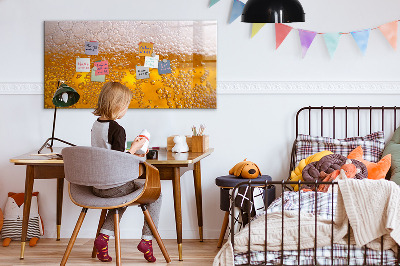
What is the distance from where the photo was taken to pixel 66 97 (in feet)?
13.6

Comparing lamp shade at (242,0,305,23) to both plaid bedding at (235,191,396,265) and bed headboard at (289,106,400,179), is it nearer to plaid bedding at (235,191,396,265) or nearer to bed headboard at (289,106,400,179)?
plaid bedding at (235,191,396,265)

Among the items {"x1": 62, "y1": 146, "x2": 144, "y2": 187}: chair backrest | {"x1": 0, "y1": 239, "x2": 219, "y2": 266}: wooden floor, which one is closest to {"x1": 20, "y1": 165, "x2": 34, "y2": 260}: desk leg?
{"x1": 0, "y1": 239, "x2": 219, "y2": 266}: wooden floor

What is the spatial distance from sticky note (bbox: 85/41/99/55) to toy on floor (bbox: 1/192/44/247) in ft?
3.75

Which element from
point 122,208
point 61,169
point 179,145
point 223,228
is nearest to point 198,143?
point 179,145

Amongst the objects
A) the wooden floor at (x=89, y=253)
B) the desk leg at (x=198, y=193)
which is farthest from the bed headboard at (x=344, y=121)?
the wooden floor at (x=89, y=253)

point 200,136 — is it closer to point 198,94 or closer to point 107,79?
point 198,94

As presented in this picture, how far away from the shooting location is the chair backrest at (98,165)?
125 inches

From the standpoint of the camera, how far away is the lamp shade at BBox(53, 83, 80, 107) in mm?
4016

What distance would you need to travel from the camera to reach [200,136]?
401cm

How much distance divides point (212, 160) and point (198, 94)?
492 millimetres

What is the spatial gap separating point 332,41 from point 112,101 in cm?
174

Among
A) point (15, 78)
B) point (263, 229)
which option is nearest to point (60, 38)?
point (15, 78)

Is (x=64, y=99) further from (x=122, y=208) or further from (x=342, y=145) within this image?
(x=342, y=145)

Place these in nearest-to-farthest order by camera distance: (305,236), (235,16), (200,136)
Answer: (305,236) < (200,136) < (235,16)
